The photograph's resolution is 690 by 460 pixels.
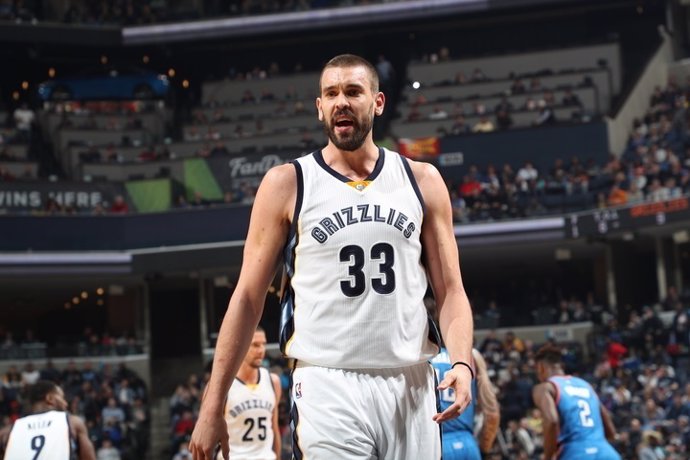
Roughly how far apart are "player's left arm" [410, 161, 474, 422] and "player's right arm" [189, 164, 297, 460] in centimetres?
56

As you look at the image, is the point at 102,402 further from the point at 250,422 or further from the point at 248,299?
the point at 248,299

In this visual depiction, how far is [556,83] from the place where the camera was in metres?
35.4

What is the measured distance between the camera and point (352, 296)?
4.69 m

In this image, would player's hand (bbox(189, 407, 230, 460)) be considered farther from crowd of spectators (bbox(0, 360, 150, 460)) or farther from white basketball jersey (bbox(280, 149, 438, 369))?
crowd of spectators (bbox(0, 360, 150, 460))

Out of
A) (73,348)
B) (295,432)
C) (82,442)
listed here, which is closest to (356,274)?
(295,432)

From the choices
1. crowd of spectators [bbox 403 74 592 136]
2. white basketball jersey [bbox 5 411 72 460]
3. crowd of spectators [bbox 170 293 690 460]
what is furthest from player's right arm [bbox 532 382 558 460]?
crowd of spectators [bbox 403 74 592 136]

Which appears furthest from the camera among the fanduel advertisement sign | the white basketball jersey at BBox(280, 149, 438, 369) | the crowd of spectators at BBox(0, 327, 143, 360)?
A: the fanduel advertisement sign

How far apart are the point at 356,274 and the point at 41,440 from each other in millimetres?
4921

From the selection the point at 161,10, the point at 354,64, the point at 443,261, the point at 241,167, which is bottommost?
the point at 443,261

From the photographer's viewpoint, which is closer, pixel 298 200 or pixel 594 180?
pixel 298 200

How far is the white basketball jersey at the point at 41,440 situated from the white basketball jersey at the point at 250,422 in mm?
1728

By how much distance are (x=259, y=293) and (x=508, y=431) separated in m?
17.4

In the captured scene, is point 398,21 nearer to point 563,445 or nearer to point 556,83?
point 556,83

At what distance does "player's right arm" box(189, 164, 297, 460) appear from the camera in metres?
4.52
